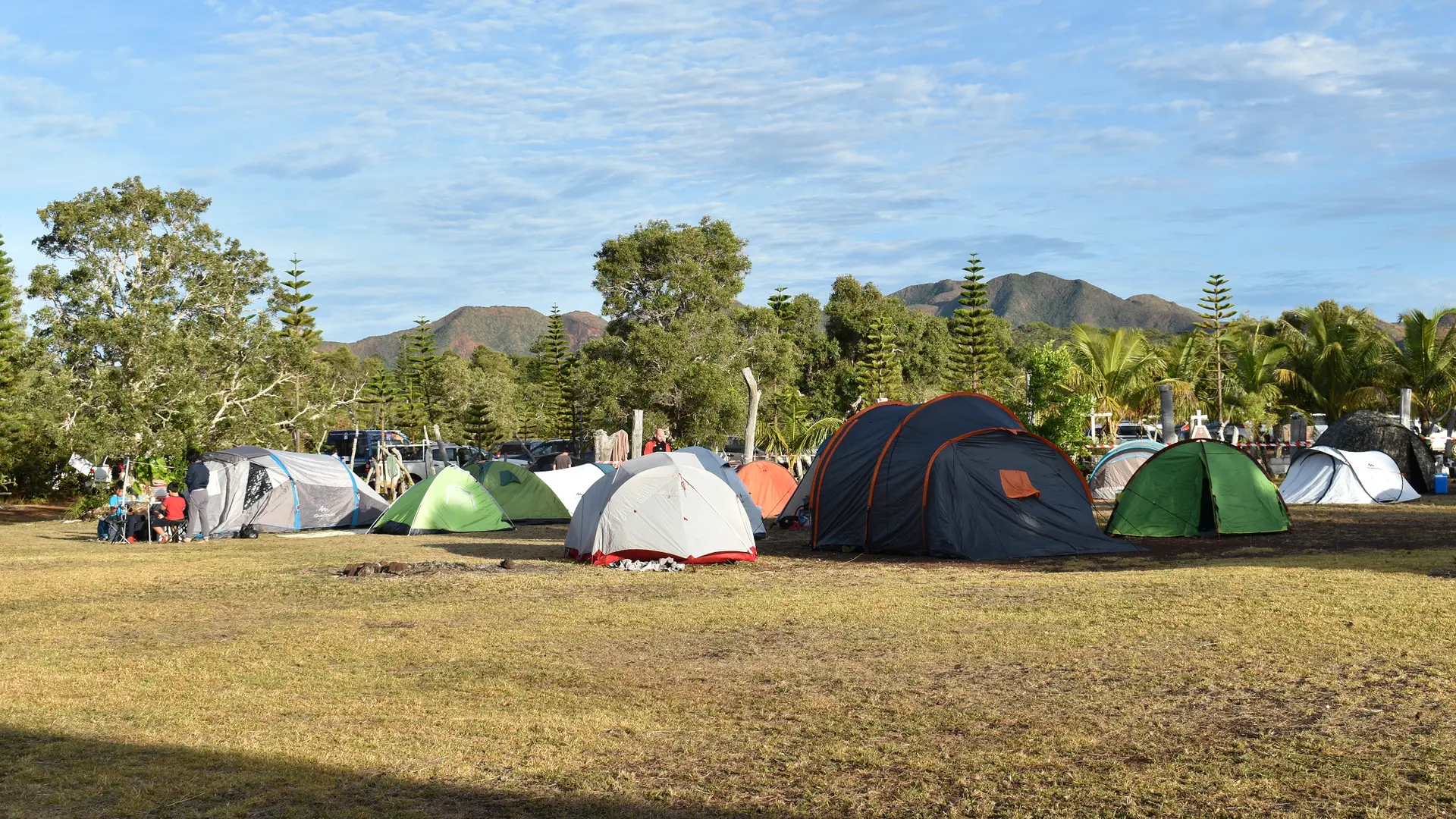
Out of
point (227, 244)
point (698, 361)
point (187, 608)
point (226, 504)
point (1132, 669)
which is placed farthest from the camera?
point (698, 361)

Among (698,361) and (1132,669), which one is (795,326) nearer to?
(698,361)

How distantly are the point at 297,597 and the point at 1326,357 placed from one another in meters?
39.2

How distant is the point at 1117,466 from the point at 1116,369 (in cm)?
1145

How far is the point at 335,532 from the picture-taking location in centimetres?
1973

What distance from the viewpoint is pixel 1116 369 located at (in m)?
35.4

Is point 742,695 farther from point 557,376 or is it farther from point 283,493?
point 557,376

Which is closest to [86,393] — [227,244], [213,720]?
[227,244]

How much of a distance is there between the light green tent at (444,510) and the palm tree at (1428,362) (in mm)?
28916

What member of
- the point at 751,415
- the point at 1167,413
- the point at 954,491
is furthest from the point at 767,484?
the point at 1167,413

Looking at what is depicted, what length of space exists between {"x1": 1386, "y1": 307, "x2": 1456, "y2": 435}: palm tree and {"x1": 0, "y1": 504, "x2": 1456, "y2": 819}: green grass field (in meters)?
26.6

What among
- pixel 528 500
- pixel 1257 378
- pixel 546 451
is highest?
pixel 1257 378

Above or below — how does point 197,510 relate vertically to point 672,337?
below

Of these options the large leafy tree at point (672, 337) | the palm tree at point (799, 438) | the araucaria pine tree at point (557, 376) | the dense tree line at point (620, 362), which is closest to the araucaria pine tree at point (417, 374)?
the dense tree line at point (620, 362)

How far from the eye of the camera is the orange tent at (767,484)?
68.4 feet
